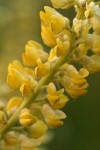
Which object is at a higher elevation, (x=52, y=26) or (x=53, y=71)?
(x=52, y=26)

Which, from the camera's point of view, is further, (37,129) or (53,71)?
(37,129)

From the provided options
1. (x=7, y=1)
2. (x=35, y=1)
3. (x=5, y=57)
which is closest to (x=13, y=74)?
(x=5, y=57)

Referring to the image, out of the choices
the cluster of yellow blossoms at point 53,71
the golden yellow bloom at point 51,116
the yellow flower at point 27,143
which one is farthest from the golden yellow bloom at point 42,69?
the yellow flower at point 27,143

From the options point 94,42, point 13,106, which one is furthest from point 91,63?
point 13,106

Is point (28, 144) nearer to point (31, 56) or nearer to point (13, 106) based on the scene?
point (13, 106)

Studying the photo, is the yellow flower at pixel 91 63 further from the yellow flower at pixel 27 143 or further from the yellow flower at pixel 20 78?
the yellow flower at pixel 27 143

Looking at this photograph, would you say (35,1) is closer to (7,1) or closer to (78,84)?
(7,1)

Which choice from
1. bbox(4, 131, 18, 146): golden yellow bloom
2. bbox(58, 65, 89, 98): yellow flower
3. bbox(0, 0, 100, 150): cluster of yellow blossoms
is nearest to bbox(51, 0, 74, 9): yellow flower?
bbox(0, 0, 100, 150): cluster of yellow blossoms

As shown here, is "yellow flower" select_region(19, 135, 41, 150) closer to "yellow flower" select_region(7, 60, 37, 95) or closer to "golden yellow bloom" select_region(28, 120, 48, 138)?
"golden yellow bloom" select_region(28, 120, 48, 138)
